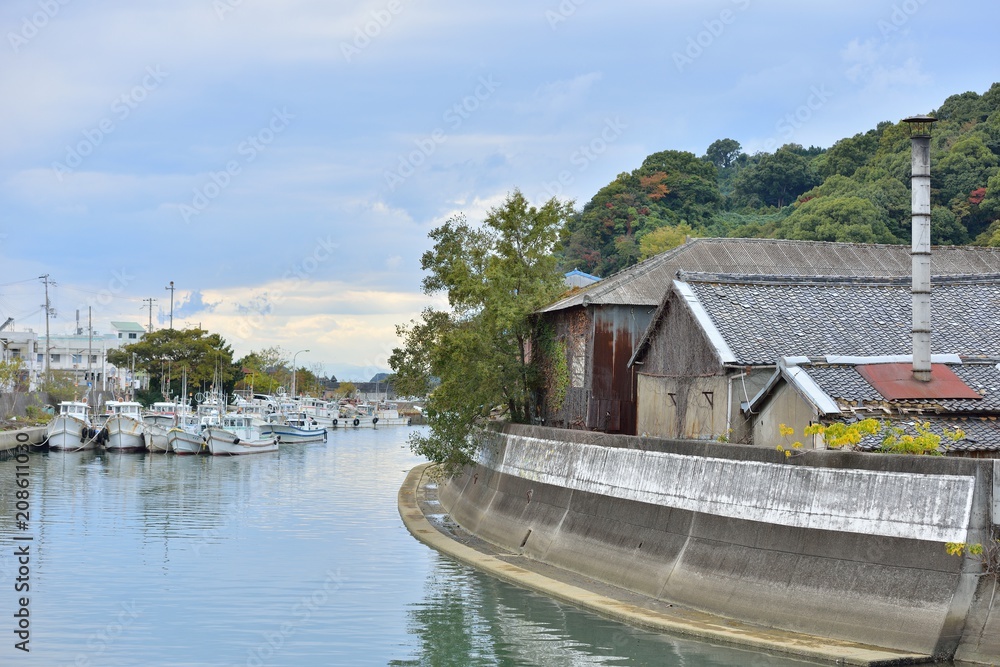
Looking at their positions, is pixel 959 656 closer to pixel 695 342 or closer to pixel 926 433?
pixel 926 433

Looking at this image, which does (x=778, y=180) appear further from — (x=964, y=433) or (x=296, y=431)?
(x=964, y=433)

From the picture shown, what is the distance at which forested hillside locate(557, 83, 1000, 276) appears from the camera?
7450 cm

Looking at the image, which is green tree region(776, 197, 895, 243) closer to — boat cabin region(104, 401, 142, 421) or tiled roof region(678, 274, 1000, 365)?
tiled roof region(678, 274, 1000, 365)

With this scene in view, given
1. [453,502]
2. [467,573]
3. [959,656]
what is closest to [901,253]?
[453,502]

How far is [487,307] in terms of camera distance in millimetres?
40500

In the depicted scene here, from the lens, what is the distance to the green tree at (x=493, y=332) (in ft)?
132

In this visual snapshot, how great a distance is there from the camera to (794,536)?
20109 millimetres

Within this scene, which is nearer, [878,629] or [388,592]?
[878,629]

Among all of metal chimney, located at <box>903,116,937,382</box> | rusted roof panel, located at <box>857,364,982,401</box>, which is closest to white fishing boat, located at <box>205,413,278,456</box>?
rusted roof panel, located at <box>857,364,982,401</box>

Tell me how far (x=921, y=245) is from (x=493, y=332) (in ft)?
64.3

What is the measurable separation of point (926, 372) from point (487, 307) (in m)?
19.5

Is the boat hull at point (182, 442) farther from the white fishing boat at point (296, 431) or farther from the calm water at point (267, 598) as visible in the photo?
the calm water at point (267, 598)

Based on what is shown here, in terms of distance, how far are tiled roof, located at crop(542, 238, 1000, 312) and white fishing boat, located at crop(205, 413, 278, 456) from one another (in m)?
45.3

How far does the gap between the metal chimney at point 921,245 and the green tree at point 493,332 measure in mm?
17618
